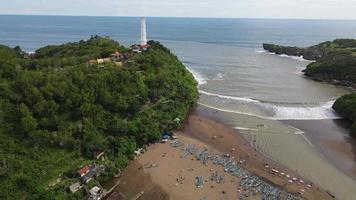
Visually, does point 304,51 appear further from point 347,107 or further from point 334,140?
point 334,140

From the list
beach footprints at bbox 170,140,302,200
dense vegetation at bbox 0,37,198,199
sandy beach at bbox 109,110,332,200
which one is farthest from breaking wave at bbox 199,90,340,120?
beach footprints at bbox 170,140,302,200

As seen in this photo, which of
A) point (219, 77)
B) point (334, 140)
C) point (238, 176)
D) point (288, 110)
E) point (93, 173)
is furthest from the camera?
point (219, 77)

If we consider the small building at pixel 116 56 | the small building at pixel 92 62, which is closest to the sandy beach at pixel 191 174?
the small building at pixel 92 62

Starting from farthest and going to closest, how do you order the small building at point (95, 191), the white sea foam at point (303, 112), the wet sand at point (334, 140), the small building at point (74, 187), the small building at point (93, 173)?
1. the white sea foam at point (303, 112)
2. the wet sand at point (334, 140)
3. the small building at point (93, 173)
4. the small building at point (95, 191)
5. the small building at point (74, 187)

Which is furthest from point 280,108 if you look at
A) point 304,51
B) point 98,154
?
point 304,51

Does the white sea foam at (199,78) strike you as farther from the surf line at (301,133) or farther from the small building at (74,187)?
the small building at (74,187)

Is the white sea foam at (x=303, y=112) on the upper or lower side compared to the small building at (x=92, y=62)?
lower

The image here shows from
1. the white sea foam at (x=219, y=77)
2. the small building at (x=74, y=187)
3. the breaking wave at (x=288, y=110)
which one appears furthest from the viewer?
the white sea foam at (x=219, y=77)
